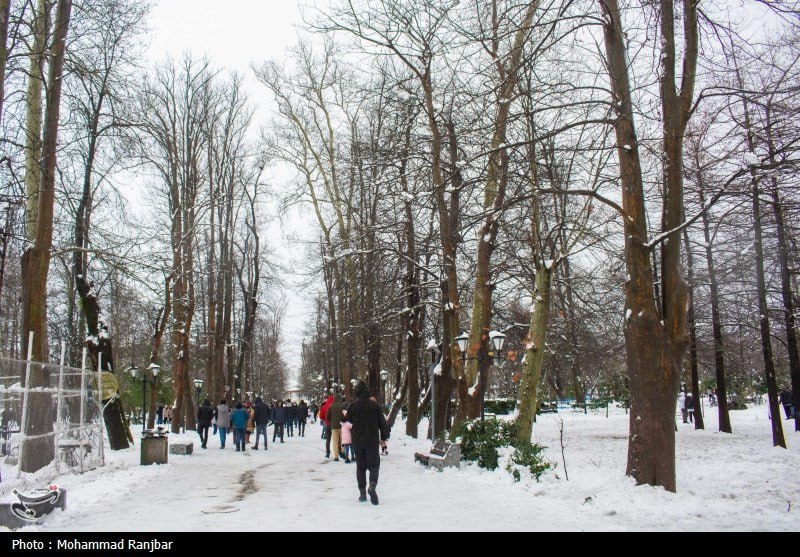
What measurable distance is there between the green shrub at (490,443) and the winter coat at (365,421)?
9.83 ft

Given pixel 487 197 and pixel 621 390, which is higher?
pixel 487 197

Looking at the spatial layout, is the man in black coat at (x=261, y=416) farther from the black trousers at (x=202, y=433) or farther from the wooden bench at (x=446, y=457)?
the wooden bench at (x=446, y=457)

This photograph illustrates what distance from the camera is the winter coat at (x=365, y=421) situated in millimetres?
9266

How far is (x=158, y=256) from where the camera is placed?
559 inches

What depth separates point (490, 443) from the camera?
506 inches

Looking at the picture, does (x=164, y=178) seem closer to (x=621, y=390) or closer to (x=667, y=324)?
(x=667, y=324)

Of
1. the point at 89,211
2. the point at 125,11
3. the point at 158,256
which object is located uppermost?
the point at 125,11

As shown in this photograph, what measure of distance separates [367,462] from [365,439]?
0.31 meters

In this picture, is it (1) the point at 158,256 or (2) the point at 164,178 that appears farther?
(2) the point at 164,178

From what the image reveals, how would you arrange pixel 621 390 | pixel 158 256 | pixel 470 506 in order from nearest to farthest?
pixel 470 506
pixel 158 256
pixel 621 390

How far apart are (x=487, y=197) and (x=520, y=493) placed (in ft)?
30.6

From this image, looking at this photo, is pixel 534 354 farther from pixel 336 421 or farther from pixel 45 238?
pixel 45 238

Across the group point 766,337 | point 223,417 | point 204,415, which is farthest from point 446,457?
point 766,337
